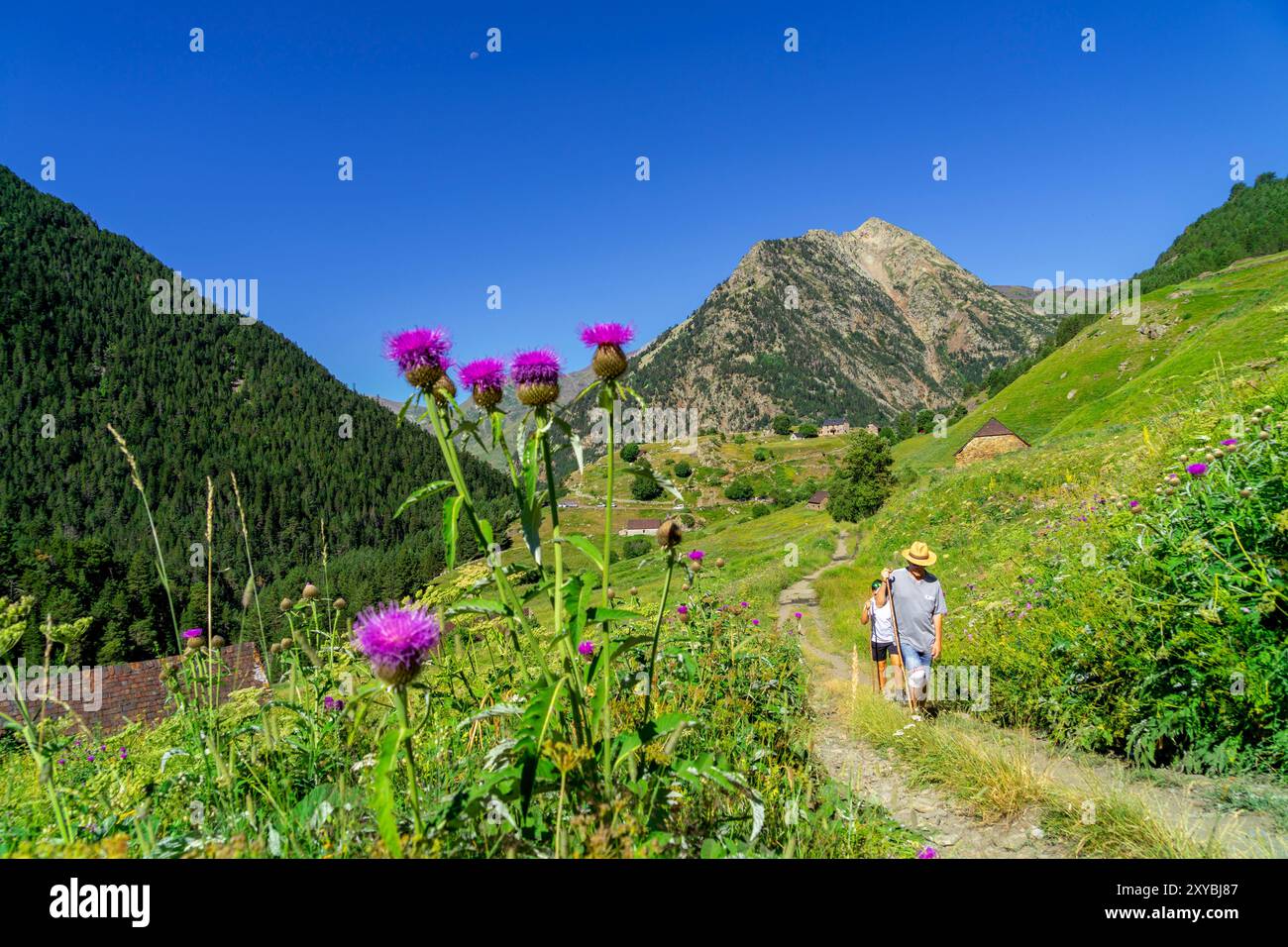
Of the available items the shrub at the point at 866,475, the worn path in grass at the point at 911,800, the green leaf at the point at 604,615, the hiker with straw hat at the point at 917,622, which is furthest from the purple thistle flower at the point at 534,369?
the shrub at the point at 866,475

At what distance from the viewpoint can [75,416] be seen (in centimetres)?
18288

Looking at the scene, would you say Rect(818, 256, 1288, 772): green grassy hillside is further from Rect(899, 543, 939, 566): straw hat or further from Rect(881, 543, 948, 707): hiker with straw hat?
Rect(899, 543, 939, 566): straw hat

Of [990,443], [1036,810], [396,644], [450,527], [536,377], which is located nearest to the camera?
[396,644]

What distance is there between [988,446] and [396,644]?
7006cm

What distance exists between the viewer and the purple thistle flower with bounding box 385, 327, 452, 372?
9.36 feet

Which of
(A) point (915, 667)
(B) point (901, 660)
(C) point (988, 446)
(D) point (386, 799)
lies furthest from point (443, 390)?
(C) point (988, 446)

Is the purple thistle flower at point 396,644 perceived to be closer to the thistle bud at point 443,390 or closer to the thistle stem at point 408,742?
the thistle stem at point 408,742

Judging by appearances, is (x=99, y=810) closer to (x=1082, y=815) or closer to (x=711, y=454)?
(x=1082, y=815)

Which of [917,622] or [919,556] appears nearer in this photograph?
[917,622]

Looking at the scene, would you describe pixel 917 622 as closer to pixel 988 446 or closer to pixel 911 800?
pixel 911 800

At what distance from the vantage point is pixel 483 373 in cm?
306

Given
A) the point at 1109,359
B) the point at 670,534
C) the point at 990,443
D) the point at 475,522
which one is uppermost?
the point at 1109,359
